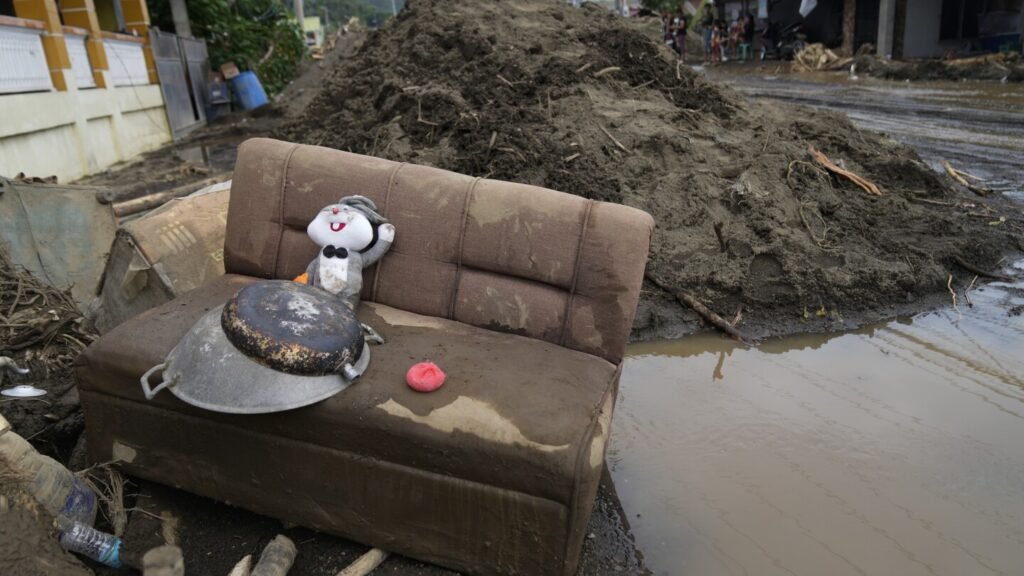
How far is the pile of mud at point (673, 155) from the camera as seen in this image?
18.5ft

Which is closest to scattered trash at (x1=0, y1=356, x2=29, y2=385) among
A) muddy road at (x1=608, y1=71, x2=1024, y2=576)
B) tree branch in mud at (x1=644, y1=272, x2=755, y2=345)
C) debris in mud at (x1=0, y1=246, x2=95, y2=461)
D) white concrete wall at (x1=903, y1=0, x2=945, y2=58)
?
debris in mud at (x1=0, y1=246, x2=95, y2=461)

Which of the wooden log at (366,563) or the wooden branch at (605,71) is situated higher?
the wooden branch at (605,71)

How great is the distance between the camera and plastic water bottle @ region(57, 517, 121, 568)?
245cm

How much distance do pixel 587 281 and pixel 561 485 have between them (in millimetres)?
1092

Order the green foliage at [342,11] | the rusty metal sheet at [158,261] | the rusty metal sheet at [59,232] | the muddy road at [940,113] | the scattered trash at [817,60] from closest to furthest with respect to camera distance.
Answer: the rusty metal sheet at [158,261] → the rusty metal sheet at [59,232] → the muddy road at [940,113] → the scattered trash at [817,60] → the green foliage at [342,11]

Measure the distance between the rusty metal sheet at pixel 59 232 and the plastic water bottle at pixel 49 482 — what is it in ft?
6.67

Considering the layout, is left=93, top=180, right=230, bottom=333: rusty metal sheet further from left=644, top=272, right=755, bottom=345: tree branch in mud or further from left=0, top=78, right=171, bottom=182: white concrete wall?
left=0, top=78, right=171, bottom=182: white concrete wall

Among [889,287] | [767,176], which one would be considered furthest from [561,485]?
[767,176]

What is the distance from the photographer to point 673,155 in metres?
7.01

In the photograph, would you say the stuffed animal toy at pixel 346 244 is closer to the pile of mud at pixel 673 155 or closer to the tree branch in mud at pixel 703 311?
the pile of mud at pixel 673 155

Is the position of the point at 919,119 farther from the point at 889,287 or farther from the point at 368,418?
the point at 368,418

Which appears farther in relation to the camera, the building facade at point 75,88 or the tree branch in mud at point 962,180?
the building facade at point 75,88

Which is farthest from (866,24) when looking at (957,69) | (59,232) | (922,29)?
(59,232)

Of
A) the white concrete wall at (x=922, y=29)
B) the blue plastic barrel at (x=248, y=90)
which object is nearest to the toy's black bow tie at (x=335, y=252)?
the blue plastic barrel at (x=248, y=90)
